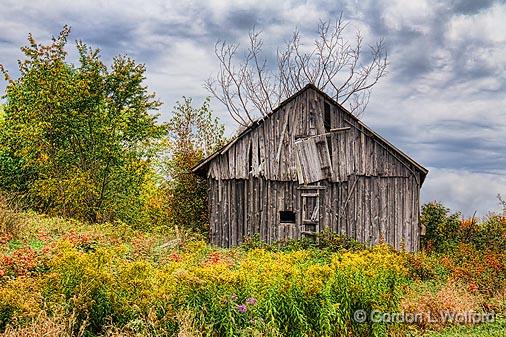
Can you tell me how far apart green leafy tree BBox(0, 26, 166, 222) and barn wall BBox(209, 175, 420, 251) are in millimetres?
6987

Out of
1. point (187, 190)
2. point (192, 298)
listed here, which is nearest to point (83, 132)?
point (187, 190)

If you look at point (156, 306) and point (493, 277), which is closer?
point (156, 306)

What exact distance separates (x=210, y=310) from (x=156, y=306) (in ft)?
2.47

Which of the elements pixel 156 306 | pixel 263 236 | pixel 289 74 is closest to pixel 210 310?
pixel 156 306

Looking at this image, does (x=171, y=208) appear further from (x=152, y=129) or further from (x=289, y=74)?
(x=289, y=74)

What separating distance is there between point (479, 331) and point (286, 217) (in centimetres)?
1239

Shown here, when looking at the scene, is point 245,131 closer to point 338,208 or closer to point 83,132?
point 338,208

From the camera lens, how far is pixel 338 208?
73.7 feet

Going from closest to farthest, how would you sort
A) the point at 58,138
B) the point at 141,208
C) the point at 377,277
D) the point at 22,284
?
→ the point at 22,284
the point at 377,277
the point at 58,138
the point at 141,208

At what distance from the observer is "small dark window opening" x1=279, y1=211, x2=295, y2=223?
75.0ft

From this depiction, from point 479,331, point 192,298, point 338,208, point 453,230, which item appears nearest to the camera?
point 192,298

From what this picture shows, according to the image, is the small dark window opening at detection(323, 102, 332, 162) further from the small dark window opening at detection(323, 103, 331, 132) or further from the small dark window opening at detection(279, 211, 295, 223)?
the small dark window opening at detection(279, 211, 295, 223)

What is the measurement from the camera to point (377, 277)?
1005cm

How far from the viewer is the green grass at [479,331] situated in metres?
10.5
